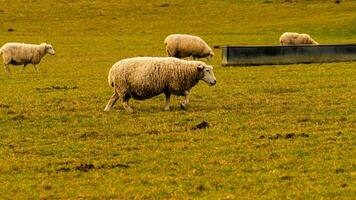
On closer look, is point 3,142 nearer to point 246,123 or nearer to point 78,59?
point 246,123

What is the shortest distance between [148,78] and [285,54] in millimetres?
12906

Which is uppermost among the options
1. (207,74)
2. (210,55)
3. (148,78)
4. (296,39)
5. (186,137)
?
(148,78)

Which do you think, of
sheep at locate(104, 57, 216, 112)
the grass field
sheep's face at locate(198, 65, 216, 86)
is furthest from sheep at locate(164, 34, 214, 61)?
sheep at locate(104, 57, 216, 112)

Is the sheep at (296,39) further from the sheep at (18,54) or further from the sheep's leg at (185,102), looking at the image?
the sheep's leg at (185,102)

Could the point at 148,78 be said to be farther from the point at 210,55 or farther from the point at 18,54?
the point at 210,55

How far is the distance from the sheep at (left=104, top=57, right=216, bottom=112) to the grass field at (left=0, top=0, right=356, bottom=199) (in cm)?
42

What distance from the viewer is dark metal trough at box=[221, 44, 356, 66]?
2802 cm

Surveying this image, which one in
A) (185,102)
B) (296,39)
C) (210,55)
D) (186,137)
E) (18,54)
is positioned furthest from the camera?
(296,39)

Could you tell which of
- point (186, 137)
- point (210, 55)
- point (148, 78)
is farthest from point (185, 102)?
point (210, 55)

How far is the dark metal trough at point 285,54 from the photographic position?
28.0 metres

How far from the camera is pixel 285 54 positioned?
28531mm

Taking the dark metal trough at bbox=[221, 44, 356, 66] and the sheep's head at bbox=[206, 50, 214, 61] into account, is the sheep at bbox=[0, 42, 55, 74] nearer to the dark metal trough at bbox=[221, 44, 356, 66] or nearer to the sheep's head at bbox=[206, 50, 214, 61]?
the sheep's head at bbox=[206, 50, 214, 61]

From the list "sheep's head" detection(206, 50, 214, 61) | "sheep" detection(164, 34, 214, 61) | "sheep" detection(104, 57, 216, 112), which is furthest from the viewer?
"sheep's head" detection(206, 50, 214, 61)

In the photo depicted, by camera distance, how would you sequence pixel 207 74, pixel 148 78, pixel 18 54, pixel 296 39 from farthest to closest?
pixel 296 39 < pixel 18 54 < pixel 207 74 < pixel 148 78
